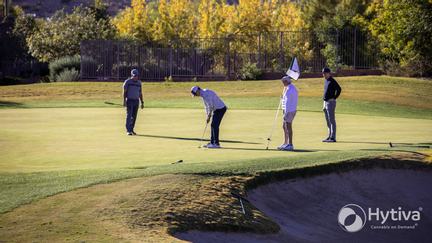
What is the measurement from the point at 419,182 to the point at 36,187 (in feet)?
28.1

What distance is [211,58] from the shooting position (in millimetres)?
59719

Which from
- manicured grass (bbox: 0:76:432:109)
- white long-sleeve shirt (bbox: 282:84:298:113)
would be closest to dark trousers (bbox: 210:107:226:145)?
white long-sleeve shirt (bbox: 282:84:298:113)

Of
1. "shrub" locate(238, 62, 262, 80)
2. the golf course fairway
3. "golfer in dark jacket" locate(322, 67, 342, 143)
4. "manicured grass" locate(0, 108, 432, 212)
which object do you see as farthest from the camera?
"shrub" locate(238, 62, 262, 80)

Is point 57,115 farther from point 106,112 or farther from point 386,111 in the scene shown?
point 386,111

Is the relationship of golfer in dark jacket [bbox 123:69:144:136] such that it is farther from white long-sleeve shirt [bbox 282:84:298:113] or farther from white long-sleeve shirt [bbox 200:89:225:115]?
white long-sleeve shirt [bbox 282:84:298:113]

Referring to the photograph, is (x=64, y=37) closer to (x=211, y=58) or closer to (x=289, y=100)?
(x=211, y=58)

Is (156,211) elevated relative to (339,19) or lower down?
lower down

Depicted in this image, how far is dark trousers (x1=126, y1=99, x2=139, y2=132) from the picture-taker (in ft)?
88.2

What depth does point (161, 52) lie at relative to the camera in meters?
58.3

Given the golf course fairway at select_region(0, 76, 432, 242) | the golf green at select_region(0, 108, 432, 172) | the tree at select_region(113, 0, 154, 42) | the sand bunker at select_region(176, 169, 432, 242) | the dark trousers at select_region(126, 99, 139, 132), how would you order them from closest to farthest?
the golf course fairway at select_region(0, 76, 432, 242) → the sand bunker at select_region(176, 169, 432, 242) → the golf green at select_region(0, 108, 432, 172) → the dark trousers at select_region(126, 99, 139, 132) → the tree at select_region(113, 0, 154, 42)

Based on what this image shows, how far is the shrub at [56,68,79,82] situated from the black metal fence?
0.65 m

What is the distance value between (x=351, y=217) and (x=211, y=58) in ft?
145

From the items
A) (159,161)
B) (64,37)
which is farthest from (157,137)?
(64,37)

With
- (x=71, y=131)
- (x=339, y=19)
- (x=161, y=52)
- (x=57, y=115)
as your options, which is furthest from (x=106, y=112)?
(x=339, y=19)
